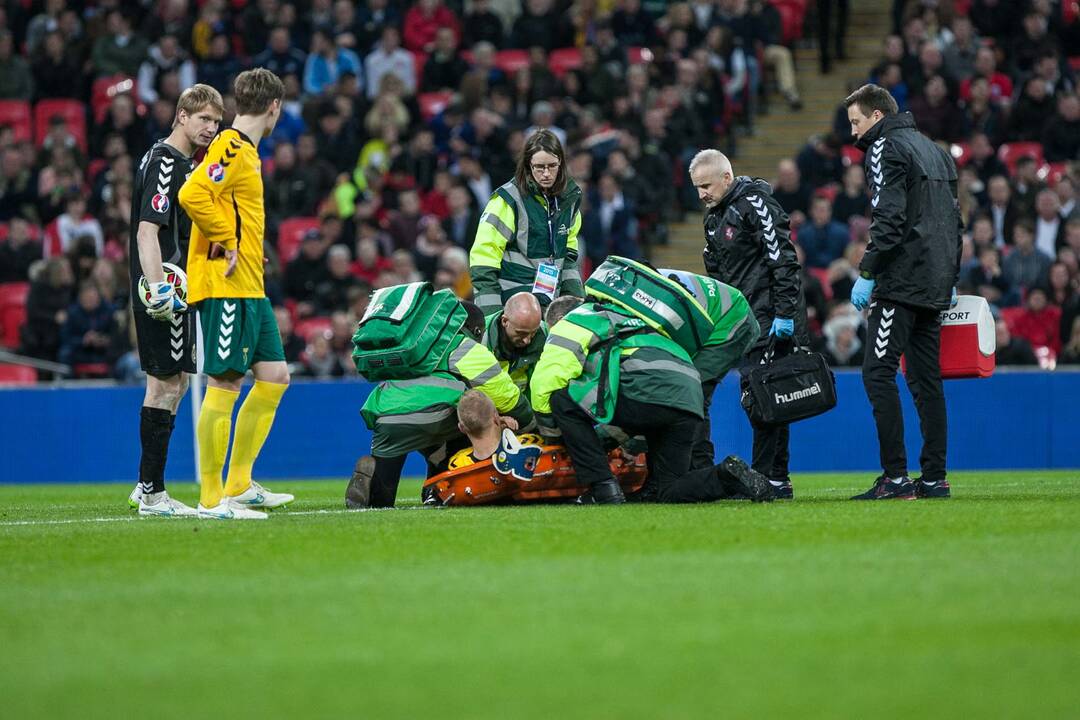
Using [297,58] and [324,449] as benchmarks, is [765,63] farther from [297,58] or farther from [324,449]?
[324,449]

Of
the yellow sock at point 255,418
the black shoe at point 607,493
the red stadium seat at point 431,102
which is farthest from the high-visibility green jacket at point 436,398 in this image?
the red stadium seat at point 431,102

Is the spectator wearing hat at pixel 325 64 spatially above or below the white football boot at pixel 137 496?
above

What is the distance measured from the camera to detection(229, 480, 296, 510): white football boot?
8.81 m

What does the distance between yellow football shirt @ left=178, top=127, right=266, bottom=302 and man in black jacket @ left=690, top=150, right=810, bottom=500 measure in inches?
103

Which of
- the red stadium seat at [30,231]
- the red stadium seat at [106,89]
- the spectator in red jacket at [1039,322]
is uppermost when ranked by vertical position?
the red stadium seat at [106,89]

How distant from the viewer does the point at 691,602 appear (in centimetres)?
498

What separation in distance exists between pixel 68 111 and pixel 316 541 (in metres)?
16.5

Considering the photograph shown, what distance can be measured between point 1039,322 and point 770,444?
7.33 m

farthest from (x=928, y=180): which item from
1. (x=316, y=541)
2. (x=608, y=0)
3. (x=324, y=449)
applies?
(x=608, y=0)

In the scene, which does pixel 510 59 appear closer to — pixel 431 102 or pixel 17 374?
pixel 431 102

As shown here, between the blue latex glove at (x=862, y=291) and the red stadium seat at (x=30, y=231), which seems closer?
the blue latex glove at (x=862, y=291)

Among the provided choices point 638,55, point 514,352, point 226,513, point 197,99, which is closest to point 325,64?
point 638,55

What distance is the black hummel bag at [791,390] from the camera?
9047 mm

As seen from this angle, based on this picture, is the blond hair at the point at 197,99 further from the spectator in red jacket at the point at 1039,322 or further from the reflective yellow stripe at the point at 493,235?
the spectator in red jacket at the point at 1039,322
